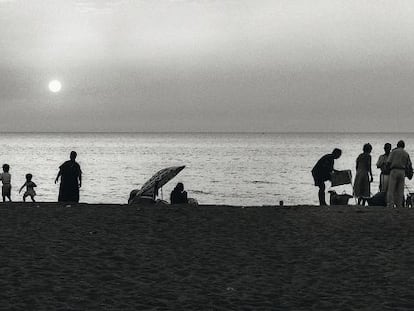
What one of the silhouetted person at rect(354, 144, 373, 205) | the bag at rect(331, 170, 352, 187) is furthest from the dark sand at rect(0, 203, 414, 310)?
the bag at rect(331, 170, 352, 187)

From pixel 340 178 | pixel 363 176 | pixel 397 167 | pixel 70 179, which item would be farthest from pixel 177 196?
pixel 397 167

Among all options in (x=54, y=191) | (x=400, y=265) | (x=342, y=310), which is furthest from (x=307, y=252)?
(x=54, y=191)

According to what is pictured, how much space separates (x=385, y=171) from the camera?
54.1 feet

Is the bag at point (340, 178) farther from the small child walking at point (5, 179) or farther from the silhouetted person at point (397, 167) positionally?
the small child walking at point (5, 179)

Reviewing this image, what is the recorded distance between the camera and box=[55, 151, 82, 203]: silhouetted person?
16.6 metres

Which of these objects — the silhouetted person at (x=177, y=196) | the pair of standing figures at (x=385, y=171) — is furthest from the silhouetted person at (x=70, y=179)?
the pair of standing figures at (x=385, y=171)

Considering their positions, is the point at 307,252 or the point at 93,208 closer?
the point at 307,252

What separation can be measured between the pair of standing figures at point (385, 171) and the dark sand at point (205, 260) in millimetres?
1744

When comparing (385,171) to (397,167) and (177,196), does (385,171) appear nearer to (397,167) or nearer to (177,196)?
(397,167)

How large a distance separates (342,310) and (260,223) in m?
6.64

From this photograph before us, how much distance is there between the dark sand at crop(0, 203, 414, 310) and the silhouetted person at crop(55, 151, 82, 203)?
93.0 inches

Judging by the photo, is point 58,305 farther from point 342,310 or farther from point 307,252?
point 307,252

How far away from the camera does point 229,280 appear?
305 inches

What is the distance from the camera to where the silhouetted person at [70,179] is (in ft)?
54.3
